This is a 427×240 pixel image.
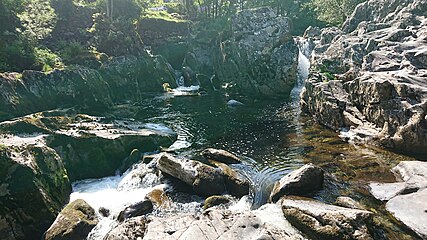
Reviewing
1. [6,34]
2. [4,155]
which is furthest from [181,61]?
[4,155]

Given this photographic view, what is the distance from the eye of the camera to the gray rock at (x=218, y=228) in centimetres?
1070

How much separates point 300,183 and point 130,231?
7.72 m

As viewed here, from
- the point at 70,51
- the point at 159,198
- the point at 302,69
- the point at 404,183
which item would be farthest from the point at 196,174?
the point at 302,69

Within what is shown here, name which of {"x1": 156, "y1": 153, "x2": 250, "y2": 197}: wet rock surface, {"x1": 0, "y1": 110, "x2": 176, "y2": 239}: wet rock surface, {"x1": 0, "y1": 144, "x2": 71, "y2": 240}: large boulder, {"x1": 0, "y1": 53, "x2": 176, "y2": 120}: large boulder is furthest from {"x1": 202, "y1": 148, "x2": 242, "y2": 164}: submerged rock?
{"x1": 0, "y1": 53, "x2": 176, "y2": 120}: large boulder

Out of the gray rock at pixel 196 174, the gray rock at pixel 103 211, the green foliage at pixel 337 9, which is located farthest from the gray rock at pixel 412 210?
the green foliage at pixel 337 9

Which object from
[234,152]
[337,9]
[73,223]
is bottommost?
[234,152]

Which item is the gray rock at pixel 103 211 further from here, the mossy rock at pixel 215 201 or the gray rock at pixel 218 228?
the mossy rock at pixel 215 201

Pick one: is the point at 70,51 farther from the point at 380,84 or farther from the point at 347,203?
the point at 347,203

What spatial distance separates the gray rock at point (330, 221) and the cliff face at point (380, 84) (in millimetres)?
10675

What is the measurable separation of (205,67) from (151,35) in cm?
1222

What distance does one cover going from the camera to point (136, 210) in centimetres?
1477

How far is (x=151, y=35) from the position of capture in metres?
57.9

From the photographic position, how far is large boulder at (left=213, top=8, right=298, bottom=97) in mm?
39406

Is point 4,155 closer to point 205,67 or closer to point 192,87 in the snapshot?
point 192,87
